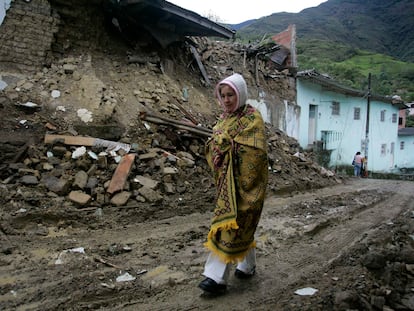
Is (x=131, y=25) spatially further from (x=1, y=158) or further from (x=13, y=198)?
(x=13, y=198)

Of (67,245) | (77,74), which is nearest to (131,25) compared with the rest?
(77,74)

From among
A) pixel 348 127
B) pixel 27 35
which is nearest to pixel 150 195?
pixel 27 35

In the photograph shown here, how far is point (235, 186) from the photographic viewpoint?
2926 mm

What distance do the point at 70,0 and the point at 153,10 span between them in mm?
1940

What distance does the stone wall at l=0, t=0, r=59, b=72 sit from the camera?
6.98 metres

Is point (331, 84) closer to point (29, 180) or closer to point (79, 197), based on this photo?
point (79, 197)

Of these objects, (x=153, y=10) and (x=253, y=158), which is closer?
(x=253, y=158)

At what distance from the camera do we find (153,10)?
8.76 metres

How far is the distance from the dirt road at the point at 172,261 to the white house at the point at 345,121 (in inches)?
504

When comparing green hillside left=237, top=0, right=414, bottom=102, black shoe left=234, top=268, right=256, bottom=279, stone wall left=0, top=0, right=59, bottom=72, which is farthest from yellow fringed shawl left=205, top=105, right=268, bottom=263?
green hillside left=237, top=0, right=414, bottom=102

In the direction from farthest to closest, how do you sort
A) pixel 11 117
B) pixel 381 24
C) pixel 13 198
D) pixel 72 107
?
pixel 381 24 < pixel 72 107 < pixel 11 117 < pixel 13 198

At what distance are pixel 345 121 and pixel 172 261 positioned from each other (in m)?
20.8

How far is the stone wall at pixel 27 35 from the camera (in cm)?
698

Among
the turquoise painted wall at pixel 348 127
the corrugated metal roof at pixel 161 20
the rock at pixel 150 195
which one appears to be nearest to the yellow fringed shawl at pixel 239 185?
the rock at pixel 150 195
